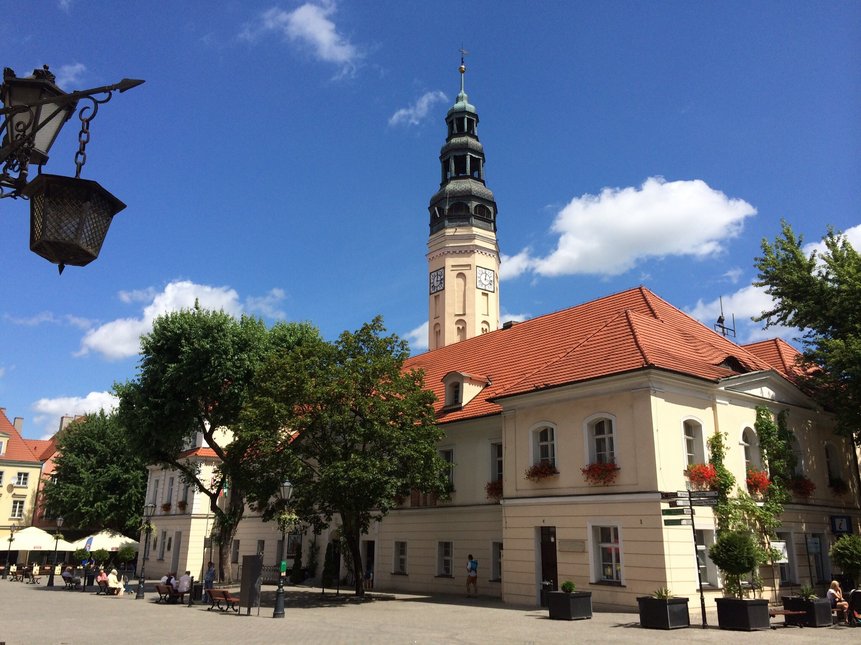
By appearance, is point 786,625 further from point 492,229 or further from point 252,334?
point 492,229

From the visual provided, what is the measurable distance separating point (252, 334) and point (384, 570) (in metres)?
12.4

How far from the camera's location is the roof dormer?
28.9 metres

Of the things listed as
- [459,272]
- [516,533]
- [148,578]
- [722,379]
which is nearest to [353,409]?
[516,533]

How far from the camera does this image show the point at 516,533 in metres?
22.9

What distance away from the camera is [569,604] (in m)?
17.9

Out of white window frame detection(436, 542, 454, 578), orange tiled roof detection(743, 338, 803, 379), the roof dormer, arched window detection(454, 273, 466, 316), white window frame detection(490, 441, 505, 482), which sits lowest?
white window frame detection(436, 542, 454, 578)

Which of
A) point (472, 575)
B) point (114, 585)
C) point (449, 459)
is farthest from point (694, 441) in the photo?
point (114, 585)

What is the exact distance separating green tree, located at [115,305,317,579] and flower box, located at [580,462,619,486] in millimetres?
15623

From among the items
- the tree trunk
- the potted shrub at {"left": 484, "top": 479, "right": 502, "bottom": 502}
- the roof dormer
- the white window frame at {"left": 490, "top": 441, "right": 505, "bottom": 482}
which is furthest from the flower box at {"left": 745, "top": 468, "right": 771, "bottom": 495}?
the tree trunk

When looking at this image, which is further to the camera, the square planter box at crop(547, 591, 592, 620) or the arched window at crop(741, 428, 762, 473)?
the arched window at crop(741, 428, 762, 473)

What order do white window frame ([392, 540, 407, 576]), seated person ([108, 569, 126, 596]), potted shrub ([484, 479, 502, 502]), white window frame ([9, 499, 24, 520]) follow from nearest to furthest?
potted shrub ([484, 479, 502, 502]), seated person ([108, 569, 126, 596]), white window frame ([392, 540, 407, 576]), white window frame ([9, 499, 24, 520])

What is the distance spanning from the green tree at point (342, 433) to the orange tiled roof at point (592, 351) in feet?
11.2

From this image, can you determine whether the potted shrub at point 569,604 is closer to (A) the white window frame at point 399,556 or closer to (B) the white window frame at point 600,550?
(B) the white window frame at point 600,550

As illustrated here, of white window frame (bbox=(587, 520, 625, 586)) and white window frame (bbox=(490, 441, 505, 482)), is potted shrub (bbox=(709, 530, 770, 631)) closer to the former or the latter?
white window frame (bbox=(587, 520, 625, 586))
